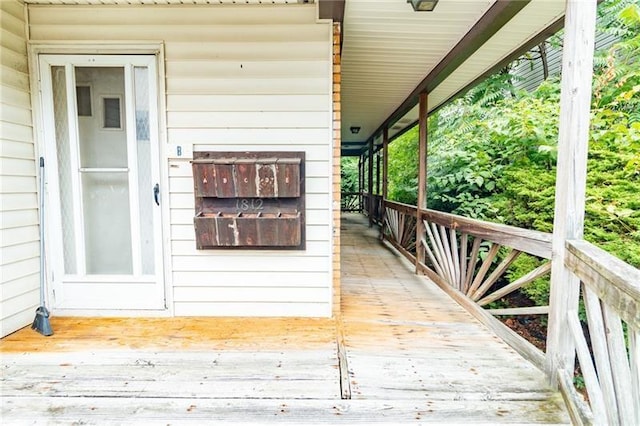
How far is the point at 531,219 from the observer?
3568 millimetres

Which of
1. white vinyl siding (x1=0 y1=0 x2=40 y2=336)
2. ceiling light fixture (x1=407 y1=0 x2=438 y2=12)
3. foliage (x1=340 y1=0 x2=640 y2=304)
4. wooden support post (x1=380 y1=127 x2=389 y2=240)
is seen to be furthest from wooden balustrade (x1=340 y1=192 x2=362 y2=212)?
white vinyl siding (x1=0 y1=0 x2=40 y2=336)

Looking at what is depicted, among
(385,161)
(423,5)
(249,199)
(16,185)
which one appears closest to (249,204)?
(249,199)

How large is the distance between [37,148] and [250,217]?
177 centimetres

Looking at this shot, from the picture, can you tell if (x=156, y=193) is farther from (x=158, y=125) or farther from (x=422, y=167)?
(x=422, y=167)

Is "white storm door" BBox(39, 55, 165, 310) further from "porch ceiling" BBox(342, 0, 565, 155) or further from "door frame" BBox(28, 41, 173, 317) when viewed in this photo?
"porch ceiling" BBox(342, 0, 565, 155)

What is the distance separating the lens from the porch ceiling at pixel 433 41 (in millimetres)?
2508

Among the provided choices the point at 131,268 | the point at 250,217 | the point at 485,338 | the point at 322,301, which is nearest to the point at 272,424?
the point at 322,301

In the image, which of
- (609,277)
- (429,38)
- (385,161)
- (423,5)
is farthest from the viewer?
(385,161)

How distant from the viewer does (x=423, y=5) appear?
2.40m

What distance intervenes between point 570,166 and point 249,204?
2.12m

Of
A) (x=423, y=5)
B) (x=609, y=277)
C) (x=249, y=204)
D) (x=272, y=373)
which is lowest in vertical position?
(x=272, y=373)

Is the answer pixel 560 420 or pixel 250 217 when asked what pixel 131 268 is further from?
pixel 560 420

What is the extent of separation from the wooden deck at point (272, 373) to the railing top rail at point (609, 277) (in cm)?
70

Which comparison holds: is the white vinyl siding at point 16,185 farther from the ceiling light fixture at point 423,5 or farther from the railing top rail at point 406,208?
the railing top rail at point 406,208
